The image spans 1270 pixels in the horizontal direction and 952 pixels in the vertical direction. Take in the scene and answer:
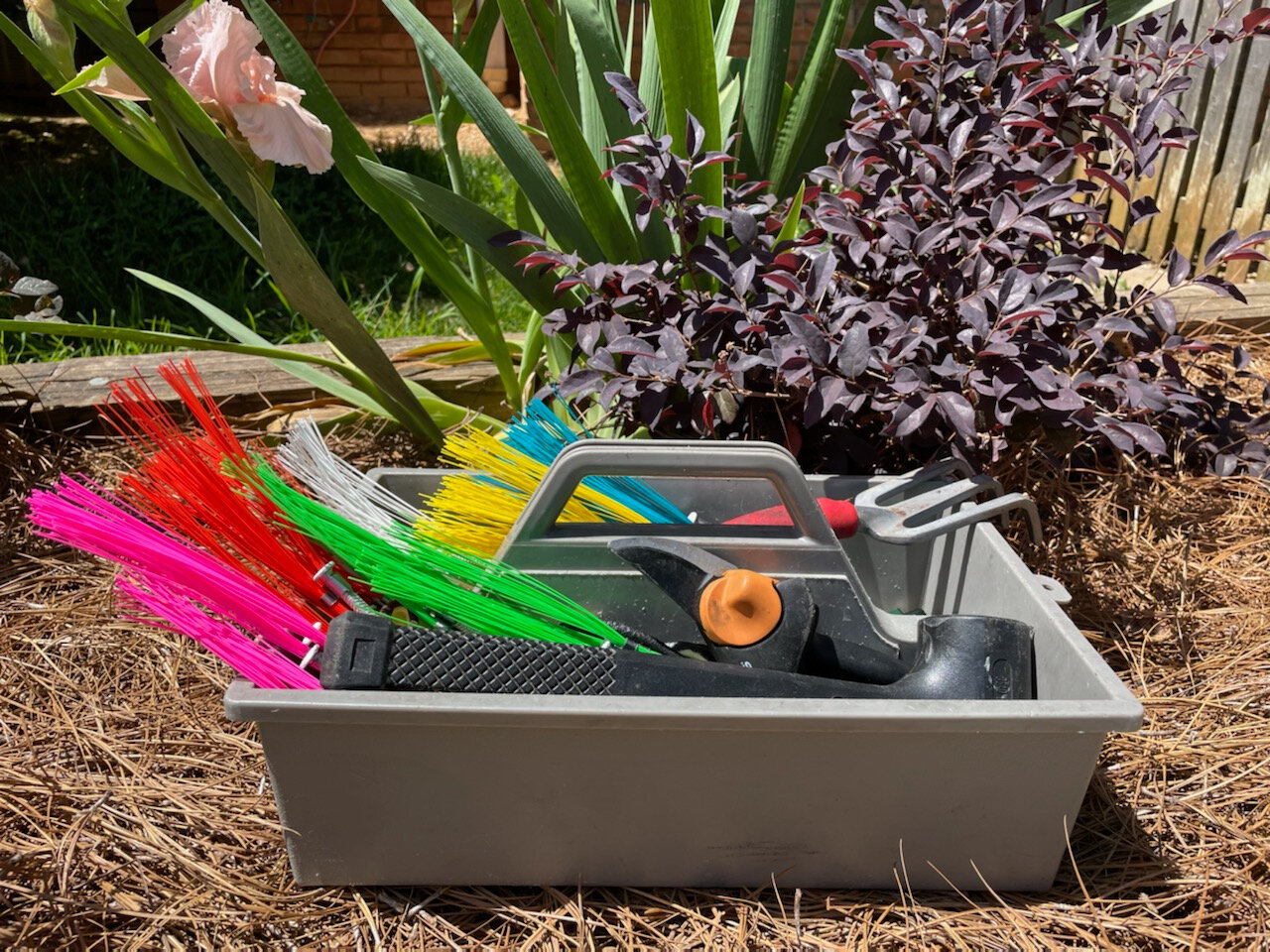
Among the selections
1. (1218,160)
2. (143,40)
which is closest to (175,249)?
(143,40)

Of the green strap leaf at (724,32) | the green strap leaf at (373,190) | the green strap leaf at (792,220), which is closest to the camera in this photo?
the green strap leaf at (792,220)

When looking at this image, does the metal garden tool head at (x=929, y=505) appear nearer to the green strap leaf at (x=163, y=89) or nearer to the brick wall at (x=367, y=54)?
the green strap leaf at (x=163, y=89)

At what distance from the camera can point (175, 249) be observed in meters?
3.24

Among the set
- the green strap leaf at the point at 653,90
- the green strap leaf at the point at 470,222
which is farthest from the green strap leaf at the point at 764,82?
the green strap leaf at the point at 470,222

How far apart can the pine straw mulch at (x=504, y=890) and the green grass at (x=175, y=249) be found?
1.23 m

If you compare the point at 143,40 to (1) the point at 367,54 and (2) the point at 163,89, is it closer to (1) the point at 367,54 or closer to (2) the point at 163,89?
(2) the point at 163,89

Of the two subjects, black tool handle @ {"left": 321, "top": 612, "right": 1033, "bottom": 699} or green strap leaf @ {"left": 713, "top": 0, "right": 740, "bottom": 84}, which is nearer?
black tool handle @ {"left": 321, "top": 612, "right": 1033, "bottom": 699}

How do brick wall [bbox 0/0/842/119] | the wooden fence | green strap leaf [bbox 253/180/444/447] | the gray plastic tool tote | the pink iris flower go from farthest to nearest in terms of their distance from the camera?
brick wall [bbox 0/0/842/119] → the wooden fence → green strap leaf [bbox 253/180/444/447] → the pink iris flower → the gray plastic tool tote

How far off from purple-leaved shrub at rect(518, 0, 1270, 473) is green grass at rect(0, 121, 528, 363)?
4.39 feet

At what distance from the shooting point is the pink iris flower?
1.14 m

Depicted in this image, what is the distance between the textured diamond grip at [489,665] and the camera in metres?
0.86

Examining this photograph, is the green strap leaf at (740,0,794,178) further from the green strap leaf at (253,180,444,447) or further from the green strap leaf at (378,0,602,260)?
the green strap leaf at (253,180,444,447)

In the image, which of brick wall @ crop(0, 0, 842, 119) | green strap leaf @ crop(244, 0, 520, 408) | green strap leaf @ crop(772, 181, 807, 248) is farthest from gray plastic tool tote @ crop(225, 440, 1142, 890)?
brick wall @ crop(0, 0, 842, 119)

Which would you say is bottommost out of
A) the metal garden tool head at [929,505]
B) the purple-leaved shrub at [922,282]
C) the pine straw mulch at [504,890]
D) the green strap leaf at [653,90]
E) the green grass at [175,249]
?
the pine straw mulch at [504,890]
